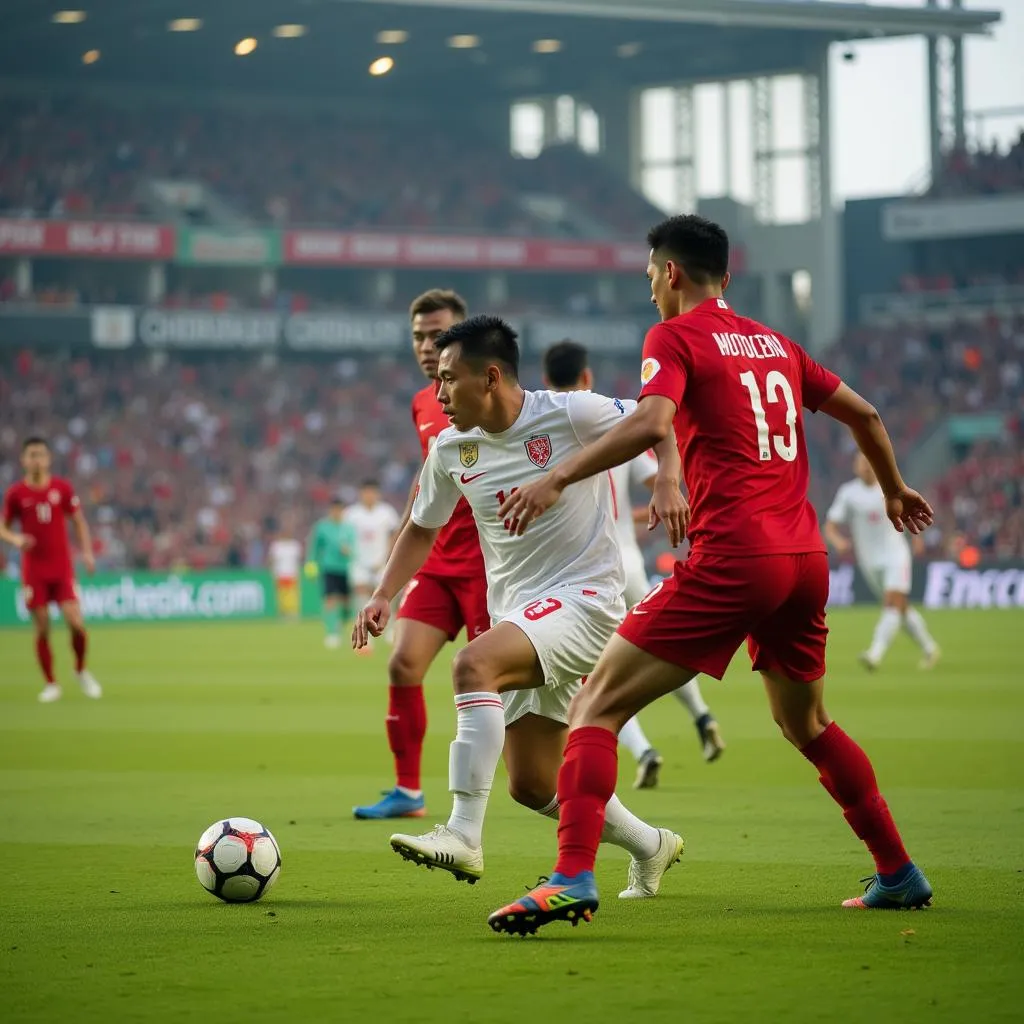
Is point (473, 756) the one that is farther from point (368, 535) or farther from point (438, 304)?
point (368, 535)

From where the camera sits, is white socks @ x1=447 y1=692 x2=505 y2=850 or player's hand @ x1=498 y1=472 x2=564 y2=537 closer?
player's hand @ x1=498 y1=472 x2=564 y2=537

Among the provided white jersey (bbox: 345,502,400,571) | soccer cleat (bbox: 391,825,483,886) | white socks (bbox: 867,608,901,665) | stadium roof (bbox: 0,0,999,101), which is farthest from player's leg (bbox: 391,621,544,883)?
stadium roof (bbox: 0,0,999,101)

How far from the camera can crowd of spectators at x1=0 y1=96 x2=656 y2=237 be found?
48906 millimetres

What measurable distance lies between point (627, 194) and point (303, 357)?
→ 40.1 feet

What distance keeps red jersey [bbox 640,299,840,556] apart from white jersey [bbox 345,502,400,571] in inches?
870

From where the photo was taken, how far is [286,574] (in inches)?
1426

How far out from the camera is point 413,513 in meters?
7.37

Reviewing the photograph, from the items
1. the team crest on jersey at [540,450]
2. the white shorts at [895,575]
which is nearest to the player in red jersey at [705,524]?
the team crest on jersey at [540,450]

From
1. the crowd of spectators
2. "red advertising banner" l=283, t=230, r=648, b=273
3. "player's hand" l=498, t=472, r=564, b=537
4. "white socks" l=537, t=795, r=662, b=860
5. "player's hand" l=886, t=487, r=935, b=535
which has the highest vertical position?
the crowd of spectators

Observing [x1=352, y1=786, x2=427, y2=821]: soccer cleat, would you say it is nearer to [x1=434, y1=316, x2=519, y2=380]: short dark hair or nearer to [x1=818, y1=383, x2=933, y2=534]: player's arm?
[x1=434, y1=316, x2=519, y2=380]: short dark hair

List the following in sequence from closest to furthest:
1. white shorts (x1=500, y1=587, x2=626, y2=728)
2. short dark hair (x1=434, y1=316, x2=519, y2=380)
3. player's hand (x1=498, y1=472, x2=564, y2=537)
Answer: player's hand (x1=498, y1=472, x2=564, y2=537), white shorts (x1=500, y1=587, x2=626, y2=728), short dark hair (x1=434, y1=316, x2=519, y2=380)

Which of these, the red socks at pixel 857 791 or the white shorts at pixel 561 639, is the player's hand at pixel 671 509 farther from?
the red socks at pixel 857 791

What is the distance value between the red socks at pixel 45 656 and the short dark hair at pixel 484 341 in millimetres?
12353

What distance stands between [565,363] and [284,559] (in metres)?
25.2
